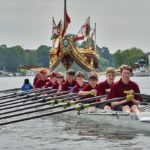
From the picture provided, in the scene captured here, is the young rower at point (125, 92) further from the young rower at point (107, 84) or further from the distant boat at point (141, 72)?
the distant boat at point (141, 72)

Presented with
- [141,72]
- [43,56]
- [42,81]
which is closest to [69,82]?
[42,81]

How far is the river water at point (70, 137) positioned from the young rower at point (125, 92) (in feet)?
1.88

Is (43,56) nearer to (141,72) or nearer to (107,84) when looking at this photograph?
(141,72)

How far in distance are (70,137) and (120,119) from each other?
4.08 feet

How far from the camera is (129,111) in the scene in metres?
12.3

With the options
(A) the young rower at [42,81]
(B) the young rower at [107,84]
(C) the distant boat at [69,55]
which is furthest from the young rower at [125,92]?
(C) the distant boat at [69,55]

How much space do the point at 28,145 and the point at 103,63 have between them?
17798 cm

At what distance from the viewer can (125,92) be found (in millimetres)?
12500

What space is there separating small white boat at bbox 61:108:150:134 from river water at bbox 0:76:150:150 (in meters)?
0.14

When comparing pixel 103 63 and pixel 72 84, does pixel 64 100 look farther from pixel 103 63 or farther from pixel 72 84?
pixel 103 63

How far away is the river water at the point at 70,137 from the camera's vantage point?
442 inches

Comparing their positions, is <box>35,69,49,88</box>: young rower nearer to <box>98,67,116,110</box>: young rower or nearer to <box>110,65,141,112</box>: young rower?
<box>98,67,116,110</box>: young rower

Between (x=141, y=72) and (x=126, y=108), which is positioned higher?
(x=141, y=72)

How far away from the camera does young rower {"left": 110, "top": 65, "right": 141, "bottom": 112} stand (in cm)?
1244
